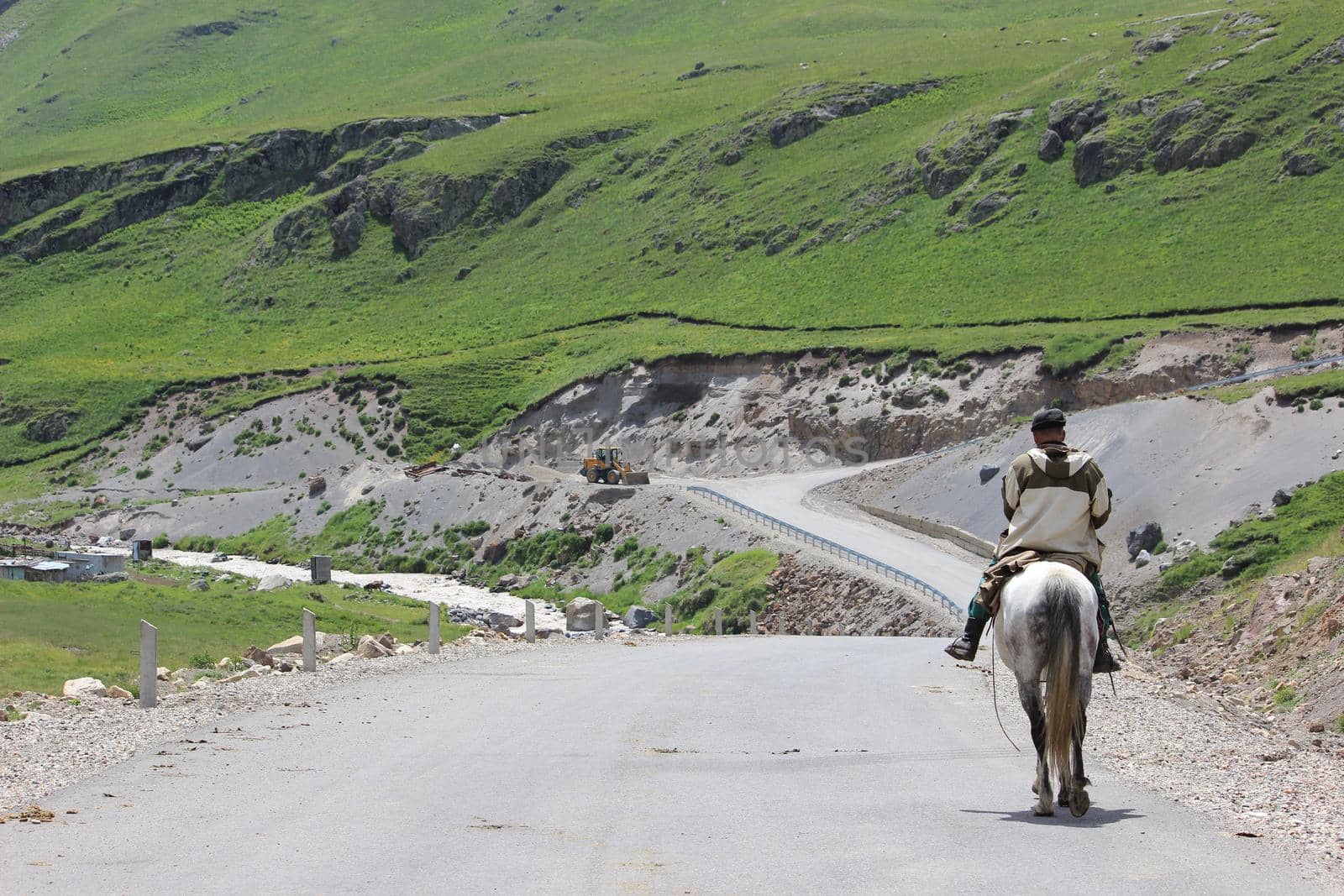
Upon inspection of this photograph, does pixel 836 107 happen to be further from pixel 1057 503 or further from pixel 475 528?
pixel 1057 503

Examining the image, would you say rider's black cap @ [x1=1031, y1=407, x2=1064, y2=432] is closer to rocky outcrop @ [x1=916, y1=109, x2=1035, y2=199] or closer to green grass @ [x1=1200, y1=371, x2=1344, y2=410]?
green grass @ [x1=1200, y1=371, x2=1344, y2=410]

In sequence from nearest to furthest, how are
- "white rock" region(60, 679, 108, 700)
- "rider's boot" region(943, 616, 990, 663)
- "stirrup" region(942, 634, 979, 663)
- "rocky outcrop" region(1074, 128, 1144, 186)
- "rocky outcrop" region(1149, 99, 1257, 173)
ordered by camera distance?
"rider's boot" region(943, 616, 990, 663)
"stirrup" region(942, 634, 979, 663)
"white rock" region(60, 679, 108, 700)
"rocky outcrop" region(1149, 99, 1257, 173)
"rocky outcrop" region(1074, 128, 1144, 186)

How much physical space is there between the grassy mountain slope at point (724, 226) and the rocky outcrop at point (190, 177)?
427 mm

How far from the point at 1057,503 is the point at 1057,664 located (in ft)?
4.72

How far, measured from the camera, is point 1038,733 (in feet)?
36.6

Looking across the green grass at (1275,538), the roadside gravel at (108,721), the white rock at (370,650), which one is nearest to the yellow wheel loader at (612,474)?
the green grass at (1275,538)

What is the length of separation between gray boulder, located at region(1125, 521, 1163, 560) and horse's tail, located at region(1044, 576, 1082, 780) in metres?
32.5

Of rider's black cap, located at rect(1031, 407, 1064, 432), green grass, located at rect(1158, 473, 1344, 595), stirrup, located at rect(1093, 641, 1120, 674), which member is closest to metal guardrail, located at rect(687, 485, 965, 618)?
green grass, located at rect(1158, 473, 1344, 595)

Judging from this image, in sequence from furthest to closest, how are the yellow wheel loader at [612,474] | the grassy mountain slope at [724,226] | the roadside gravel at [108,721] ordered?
the grassy mountain slope at [724,226] → the yellow wheel loader at [612,474] → the roadside gravel at [108,721]

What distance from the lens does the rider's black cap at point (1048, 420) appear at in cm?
1213

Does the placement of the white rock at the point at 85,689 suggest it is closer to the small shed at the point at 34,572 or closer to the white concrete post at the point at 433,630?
the white concrete post at the point at 433,630

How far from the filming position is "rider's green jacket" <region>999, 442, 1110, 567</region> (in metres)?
11.8

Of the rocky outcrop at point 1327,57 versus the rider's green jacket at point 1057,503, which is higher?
the rocky outcrop at point 1327,57

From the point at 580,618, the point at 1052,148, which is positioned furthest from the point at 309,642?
the point at 1052,148
